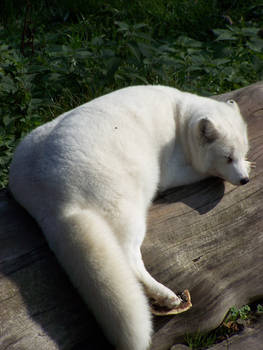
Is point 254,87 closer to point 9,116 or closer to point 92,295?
point 9,116

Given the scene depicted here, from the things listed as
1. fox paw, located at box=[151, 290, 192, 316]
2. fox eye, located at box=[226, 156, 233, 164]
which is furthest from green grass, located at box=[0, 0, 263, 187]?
fox paw, located at box=[151, 290, 192, 316]

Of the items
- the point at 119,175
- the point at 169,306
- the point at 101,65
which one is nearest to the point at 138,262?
the point at 169,306

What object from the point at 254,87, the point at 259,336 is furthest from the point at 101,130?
the point at 254,87

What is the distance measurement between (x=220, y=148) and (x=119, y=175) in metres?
0.89

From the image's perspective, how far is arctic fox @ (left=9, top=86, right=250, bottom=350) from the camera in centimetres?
229

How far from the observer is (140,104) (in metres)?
3.27

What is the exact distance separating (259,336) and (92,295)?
1061 mm

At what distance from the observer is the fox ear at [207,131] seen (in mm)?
3256

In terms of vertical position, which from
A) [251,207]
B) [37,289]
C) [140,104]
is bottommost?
[251,207]

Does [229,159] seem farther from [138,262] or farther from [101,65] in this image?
[101,65]

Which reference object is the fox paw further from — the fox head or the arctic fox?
the fox head

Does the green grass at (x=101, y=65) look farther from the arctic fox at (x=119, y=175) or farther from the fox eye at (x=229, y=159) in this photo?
the fox eye at (x=229, y=159)

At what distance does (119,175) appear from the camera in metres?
2.79

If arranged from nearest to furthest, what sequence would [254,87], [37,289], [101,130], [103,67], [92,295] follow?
[92,295] → [37,289] → [101,130] → [254,87] → [103,67]
